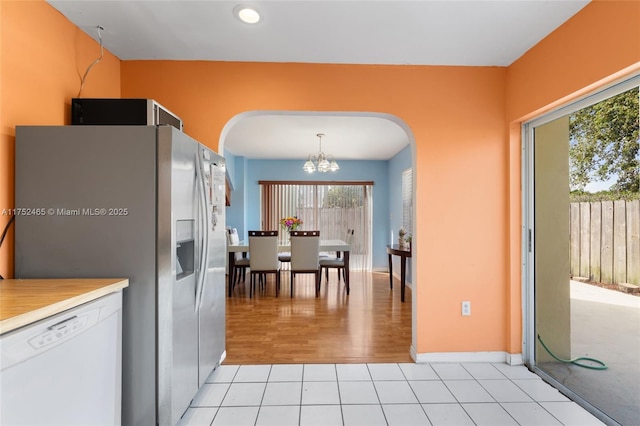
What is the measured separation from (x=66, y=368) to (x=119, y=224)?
2.19ft

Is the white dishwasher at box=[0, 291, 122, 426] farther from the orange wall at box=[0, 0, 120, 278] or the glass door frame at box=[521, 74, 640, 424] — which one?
the glass door frame at box=[521, 74, 640, 424]

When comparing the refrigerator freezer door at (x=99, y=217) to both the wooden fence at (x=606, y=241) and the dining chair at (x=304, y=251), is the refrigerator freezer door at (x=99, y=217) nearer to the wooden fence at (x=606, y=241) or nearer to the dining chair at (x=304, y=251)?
the wooden fence at (x=606, y=241)

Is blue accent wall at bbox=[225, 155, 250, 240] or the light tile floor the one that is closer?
the light tile floor

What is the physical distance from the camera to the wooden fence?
1644mm

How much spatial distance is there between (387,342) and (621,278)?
1.79m

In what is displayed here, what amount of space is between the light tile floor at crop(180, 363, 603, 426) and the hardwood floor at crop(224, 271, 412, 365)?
20 centimetres

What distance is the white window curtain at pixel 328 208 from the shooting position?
6586 mm

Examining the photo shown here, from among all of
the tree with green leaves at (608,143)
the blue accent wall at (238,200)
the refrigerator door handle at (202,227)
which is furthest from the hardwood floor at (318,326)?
the tree with green leaves at (608,143)

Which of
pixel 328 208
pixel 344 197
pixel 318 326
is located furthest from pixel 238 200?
pixel 318 326

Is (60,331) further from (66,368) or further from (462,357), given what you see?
(462,357)

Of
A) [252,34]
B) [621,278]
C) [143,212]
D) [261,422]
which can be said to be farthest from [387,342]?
[252,34]

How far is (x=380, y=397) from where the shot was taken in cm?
201

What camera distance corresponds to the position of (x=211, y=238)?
2.02 metres

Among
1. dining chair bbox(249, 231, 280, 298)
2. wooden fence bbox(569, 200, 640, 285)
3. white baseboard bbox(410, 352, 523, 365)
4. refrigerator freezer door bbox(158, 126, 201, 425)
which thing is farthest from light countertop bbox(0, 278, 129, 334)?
dining chair bbox(249, 231, 280, 298)
